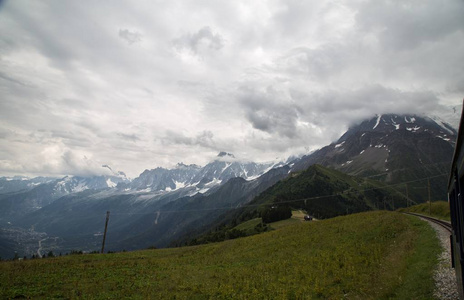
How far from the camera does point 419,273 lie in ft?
64.7

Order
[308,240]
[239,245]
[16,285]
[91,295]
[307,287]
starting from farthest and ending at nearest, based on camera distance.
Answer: [239,245] → [308,240] → [16,285] → [91,295] → [307,287]

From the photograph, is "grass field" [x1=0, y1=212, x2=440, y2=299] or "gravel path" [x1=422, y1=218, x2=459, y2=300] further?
"grass field" [x1=0, y1=212, x2=440, y2=299]

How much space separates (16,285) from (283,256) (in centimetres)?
3059

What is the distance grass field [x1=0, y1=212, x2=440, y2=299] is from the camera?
20427mm

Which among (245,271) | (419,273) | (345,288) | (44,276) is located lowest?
(44,276)

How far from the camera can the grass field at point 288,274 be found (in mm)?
20427

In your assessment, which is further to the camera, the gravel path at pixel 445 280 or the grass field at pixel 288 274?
the grass field at pixel 288 274

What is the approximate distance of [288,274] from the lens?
27.1 metres

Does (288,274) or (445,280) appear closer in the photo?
(445,280)

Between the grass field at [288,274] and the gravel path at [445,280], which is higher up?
the gravel path at [445,280]

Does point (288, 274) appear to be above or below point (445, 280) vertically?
below

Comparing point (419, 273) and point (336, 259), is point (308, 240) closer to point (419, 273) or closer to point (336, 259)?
point (336, 259)

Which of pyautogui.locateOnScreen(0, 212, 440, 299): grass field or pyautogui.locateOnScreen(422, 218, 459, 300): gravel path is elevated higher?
pyautogui.locateOnScreen(422, 218, 459, 300): gravel path

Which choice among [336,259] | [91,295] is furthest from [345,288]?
[91,295]
